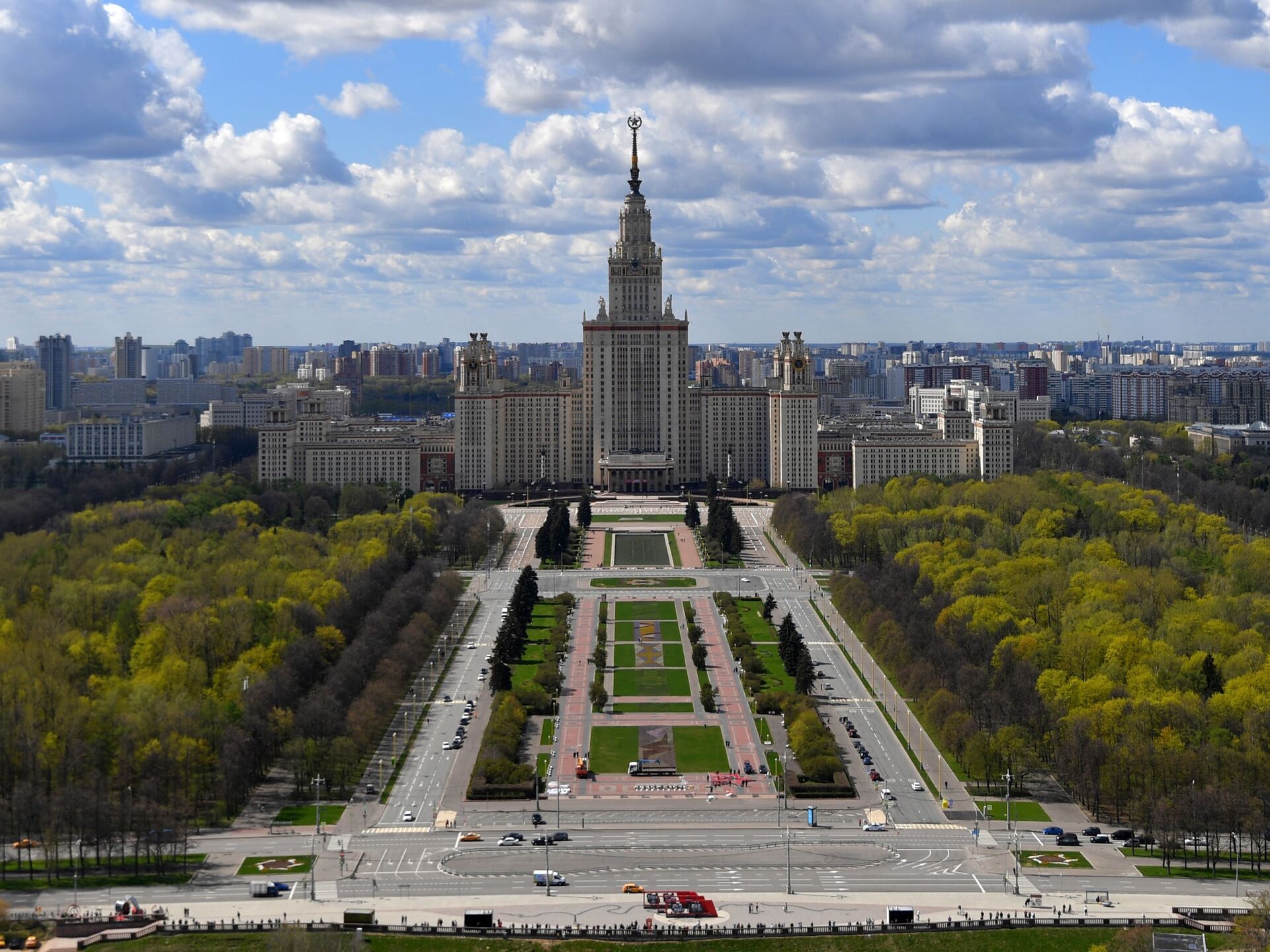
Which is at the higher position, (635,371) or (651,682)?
(635,371)

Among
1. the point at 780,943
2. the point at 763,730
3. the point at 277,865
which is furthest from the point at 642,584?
the point at 780,943

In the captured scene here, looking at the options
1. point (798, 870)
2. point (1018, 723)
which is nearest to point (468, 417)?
point (1018, 723)

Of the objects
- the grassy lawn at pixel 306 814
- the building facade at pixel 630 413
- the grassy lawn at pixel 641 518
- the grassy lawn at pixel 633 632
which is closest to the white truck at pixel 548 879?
the grassy lawn at pixel 306 814

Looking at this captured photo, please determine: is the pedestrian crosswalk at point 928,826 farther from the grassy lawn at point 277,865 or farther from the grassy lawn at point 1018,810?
the grassy lawn at point 277,865

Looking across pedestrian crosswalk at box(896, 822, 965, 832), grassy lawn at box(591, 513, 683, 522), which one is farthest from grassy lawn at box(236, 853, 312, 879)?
grassy lawn at box(591, 513, 683, 522)

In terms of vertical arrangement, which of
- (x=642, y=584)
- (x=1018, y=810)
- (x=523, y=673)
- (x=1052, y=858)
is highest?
(x=642, y=584)

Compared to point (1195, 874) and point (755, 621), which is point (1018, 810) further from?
point (755, 621)
